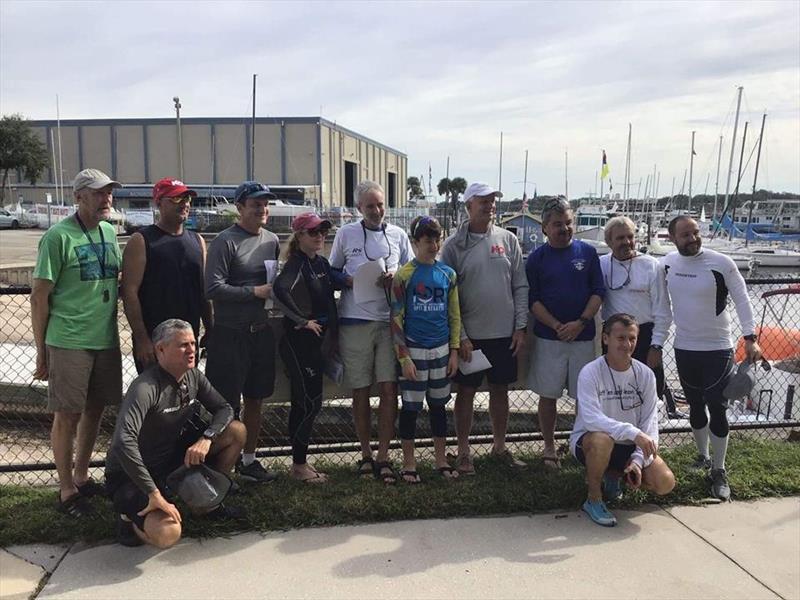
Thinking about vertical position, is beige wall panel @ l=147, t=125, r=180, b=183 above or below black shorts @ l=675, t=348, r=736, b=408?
above

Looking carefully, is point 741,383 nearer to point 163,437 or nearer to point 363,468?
point 363,468

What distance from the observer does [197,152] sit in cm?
6575

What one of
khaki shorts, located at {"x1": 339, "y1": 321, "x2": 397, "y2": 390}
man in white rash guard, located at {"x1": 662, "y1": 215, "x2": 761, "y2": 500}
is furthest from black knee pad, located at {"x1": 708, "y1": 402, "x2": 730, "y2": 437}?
khaki shorts, located at {"x1": 339, "y1": 321, "x2": 397, "y2": 390}

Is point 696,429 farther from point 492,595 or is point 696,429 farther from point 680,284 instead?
point 492,595

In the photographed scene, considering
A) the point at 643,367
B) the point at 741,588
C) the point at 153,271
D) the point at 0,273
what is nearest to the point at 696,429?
the point at 643,367

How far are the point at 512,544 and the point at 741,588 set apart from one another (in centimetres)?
112

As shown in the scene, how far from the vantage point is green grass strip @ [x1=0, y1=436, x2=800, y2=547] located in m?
3.48

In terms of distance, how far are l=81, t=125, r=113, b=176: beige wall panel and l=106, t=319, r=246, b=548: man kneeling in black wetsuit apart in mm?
71032

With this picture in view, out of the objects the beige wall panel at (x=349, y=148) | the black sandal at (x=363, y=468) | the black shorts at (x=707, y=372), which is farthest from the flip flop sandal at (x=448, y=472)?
the beige wall panel at (x=349, y=148)

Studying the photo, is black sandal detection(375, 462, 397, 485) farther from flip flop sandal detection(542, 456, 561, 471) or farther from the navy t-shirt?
the navy t-shirt

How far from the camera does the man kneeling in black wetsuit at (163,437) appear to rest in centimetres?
312

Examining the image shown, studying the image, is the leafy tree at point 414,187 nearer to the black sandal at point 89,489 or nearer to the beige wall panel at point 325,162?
the beige wall panel at point 325,162

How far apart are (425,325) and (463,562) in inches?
56.0

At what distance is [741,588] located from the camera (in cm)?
304
